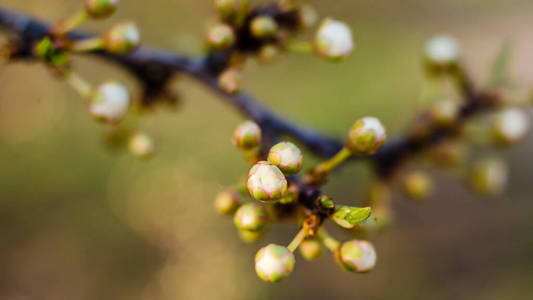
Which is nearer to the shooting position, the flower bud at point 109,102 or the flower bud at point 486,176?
the flower bud at point 109,102

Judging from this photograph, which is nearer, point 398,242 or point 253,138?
point 253,138

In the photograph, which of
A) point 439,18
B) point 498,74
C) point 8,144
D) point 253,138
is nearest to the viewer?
point 253,138

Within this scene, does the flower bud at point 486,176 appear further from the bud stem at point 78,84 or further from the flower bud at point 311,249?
the bud stem at point 78,84

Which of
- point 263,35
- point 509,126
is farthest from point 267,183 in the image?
point 509,126

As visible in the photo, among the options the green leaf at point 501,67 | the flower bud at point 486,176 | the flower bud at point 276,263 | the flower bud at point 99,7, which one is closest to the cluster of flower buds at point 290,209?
the flower bud at point 276,263

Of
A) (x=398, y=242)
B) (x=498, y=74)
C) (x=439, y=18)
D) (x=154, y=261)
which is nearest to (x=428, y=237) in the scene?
(x=398, y=242)

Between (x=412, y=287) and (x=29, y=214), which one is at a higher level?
(x=412, y=287)

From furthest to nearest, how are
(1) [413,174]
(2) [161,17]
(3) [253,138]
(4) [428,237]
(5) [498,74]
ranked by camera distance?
1. (2) [161,17]
2. (4) [428,237]
3. (1) [413,174]
4. (5) [498,74]
5. (3) [253,138]

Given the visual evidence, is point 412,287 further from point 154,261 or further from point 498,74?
point 498,74
